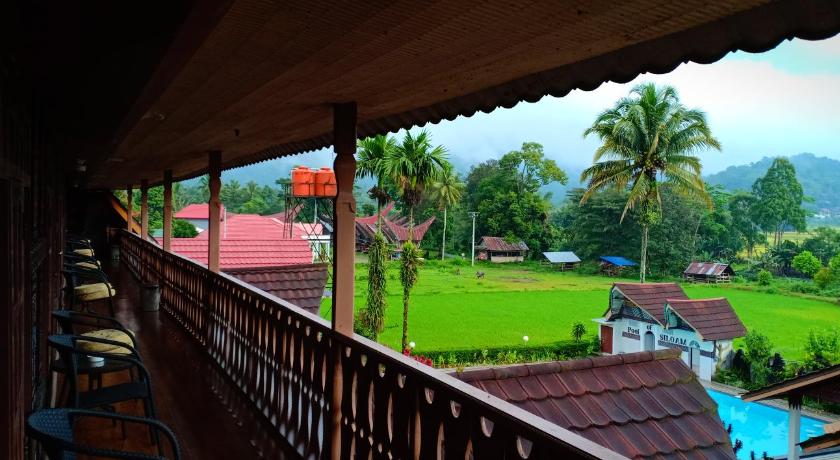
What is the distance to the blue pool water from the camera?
21312 millimetres

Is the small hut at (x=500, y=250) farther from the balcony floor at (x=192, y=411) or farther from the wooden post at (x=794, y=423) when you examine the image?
the balcony floor at (x=192, y=411)

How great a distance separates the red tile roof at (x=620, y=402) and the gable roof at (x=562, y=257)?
5010 centimetres

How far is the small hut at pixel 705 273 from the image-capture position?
48.7 meters

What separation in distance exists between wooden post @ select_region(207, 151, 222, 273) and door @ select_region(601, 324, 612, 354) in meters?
25.1

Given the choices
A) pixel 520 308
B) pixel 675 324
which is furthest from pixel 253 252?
pixel 520 308

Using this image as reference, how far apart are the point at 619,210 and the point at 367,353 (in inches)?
1996

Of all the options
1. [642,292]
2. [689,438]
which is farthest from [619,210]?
[689,438]

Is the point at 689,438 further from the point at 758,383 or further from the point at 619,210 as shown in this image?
the point at 619,210

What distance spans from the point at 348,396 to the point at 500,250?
52.2m

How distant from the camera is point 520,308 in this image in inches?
1490

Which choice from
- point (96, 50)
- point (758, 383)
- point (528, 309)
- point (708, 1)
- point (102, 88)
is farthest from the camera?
point (528, 309)

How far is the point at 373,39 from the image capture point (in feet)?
5.61

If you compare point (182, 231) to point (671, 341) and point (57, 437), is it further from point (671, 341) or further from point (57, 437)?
point (57, 437)

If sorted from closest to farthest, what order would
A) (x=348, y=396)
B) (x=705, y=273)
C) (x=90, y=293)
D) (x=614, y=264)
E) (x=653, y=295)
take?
(x=348, y=396)
(x=90, y=293)
(x=653, y=295)
(x=705, y=273)
(x=614, y=264)
